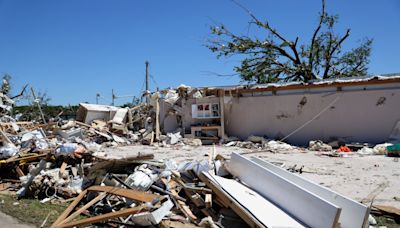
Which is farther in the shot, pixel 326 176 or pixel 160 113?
pixel 160 113

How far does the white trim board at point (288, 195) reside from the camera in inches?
119

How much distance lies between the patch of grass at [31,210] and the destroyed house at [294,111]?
9176 mm

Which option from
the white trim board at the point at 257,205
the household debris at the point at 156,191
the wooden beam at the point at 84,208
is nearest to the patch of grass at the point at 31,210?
the household debris at the point at 156,191

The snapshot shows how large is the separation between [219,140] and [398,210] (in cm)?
980

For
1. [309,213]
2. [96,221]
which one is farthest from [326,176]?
[96,221]

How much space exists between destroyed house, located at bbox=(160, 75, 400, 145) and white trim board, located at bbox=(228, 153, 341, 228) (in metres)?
8.25

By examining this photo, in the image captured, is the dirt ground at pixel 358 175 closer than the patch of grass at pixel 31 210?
No

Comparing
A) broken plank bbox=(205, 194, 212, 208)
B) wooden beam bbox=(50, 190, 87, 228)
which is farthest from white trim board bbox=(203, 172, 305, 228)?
wooden beam bbox=(50, 190, 87, 228)

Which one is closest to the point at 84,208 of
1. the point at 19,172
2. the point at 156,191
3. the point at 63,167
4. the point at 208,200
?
Result: the point at 156,191

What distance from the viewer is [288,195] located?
145 inches

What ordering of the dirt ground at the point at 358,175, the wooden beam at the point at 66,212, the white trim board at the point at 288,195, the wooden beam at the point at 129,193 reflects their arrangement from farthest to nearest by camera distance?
the dirt ground at the point at 358,175 < the wooden beam at the point at 129,193 < the wooden beam at the point at 66,212 < the white trim board at the point at 288,195

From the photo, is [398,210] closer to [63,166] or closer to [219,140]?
[63,166]

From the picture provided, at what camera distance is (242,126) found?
14.3 metres

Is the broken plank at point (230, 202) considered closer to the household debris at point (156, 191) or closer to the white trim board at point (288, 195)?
the household debris at point (156, 191)
